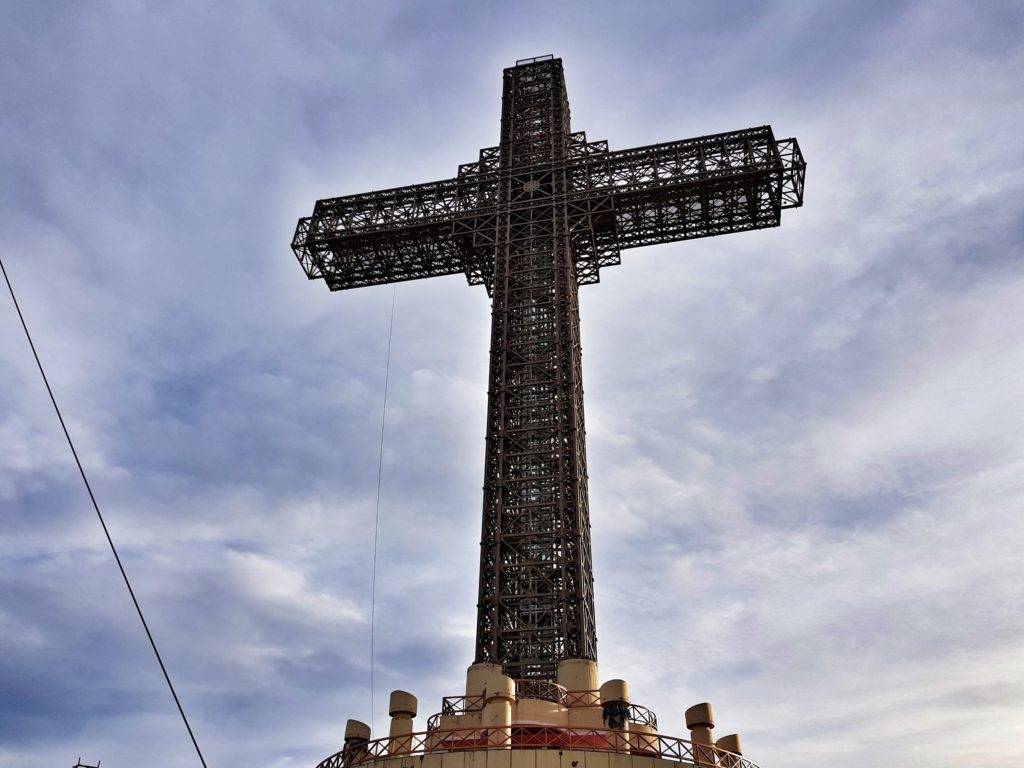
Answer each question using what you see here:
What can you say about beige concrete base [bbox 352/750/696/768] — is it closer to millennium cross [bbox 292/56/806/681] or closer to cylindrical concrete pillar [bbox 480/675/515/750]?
cylindrical concrete pillar [bbox 480/675/515/750]

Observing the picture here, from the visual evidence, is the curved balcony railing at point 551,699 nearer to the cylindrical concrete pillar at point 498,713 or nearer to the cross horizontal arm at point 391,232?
the cylindrical concrete pillar at point 498,713

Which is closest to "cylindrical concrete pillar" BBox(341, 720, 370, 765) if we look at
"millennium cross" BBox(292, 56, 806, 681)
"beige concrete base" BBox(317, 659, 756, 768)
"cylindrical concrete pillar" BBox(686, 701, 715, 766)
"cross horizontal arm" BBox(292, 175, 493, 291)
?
"beige concrete base" BBox(317, 659, 756, 768)

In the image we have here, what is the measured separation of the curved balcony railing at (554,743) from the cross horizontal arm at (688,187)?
2164 centimetres

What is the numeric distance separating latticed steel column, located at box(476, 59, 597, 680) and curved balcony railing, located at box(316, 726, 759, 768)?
518cm

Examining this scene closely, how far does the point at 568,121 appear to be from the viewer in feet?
139

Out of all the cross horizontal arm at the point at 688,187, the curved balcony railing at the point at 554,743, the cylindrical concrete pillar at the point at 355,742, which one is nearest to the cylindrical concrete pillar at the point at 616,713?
the curved balcony railing at the point at 554,743

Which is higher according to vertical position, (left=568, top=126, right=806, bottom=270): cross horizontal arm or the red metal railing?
(left=568, top=126, right=806, bottom=270): cross horizontal arm

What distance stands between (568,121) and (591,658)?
81.6ft

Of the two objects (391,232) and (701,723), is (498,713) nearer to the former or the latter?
(701,723)

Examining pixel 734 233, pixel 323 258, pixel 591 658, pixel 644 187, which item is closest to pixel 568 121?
pixel 644 187

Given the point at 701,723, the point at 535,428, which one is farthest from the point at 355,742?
the point at 535,428

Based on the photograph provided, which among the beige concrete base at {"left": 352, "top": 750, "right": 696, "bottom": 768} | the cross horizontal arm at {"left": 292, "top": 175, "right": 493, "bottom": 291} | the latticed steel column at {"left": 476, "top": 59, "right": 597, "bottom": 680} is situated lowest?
the beige concrete base at {"left": 352, "top": 750, "right": 696, "bottom": 768}

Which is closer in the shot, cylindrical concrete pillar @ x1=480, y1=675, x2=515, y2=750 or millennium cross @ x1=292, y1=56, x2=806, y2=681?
cylindrical concrete pillar @ x1=480, y1=675, x2=515, y2=750

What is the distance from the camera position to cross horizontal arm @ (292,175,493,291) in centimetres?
3972
